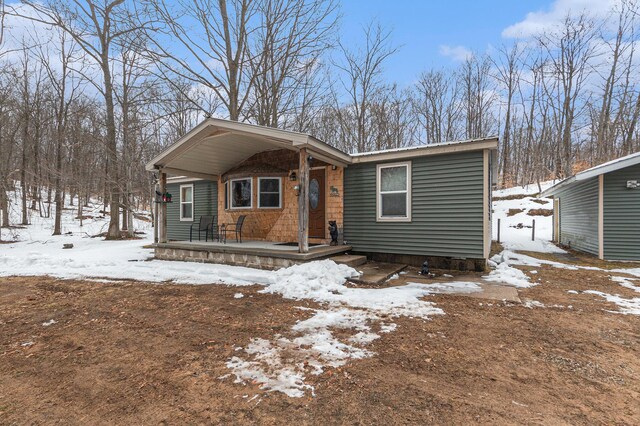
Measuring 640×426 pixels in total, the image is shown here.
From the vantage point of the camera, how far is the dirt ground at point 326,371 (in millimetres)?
2023

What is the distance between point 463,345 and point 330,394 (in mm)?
1671

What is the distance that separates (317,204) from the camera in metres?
8.67

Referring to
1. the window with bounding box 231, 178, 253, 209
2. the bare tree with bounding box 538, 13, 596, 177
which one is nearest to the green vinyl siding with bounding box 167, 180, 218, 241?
the window with bounding box 231, 178, 253, 209

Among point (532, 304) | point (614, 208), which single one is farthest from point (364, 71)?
point (532, 304)

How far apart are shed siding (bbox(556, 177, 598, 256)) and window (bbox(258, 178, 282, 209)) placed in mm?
9454

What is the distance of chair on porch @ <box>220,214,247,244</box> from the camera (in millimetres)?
8766

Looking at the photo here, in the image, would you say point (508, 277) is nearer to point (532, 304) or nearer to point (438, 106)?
point (532, 304)

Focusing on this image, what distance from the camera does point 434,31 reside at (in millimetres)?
16094

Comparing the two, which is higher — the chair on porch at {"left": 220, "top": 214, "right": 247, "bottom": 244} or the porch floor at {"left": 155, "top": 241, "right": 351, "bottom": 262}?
the chair on porch at {"left": 220, "top": 214, "right": 247, "bottom": 244}

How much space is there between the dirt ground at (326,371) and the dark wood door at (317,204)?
4.21 meters

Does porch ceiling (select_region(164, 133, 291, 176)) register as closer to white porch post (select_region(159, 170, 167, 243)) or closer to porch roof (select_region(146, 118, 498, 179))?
porch roof (select_region(146, 118, 498, 179))

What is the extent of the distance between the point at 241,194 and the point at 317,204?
237 cm

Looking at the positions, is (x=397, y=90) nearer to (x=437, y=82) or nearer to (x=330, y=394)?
(x=437, y=82)

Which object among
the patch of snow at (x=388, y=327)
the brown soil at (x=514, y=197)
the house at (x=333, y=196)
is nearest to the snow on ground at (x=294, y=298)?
the patch of snow at (x=388, y=327)
